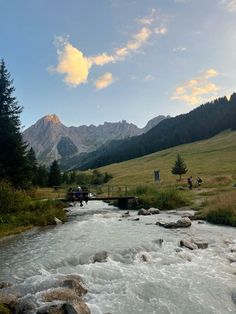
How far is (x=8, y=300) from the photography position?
552 inches

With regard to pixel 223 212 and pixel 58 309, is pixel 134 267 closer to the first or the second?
pixel 58 309

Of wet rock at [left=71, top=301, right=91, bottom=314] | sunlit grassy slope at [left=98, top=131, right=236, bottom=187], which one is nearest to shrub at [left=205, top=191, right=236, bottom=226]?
wet rock at [left=71, top=301, right=91, bottom=314]

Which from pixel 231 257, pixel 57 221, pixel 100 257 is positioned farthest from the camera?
pixel 57 221

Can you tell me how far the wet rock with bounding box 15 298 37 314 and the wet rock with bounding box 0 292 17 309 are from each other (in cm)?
23

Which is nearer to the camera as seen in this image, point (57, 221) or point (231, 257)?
point (231, 257)

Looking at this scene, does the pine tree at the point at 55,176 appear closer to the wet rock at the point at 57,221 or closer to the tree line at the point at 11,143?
the tree line at the point at 11,143

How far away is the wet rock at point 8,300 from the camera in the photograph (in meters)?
13.8

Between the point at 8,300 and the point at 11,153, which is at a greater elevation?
the point at 11,153

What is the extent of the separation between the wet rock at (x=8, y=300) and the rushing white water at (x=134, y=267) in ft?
4.95


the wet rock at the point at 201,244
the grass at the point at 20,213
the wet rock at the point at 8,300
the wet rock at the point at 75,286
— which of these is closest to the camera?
the wet rock at the point at 8,300

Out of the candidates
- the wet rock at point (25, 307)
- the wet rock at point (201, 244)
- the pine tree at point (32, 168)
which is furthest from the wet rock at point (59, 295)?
the pine tree at point (32, 168)

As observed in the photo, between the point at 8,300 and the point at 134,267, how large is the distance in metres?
8.01

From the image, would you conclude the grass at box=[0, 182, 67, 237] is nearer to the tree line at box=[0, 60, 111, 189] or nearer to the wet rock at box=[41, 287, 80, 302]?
the tree line at box=[0, 60, 111, 189]

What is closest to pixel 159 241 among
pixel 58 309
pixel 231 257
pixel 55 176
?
pixel 231 257
